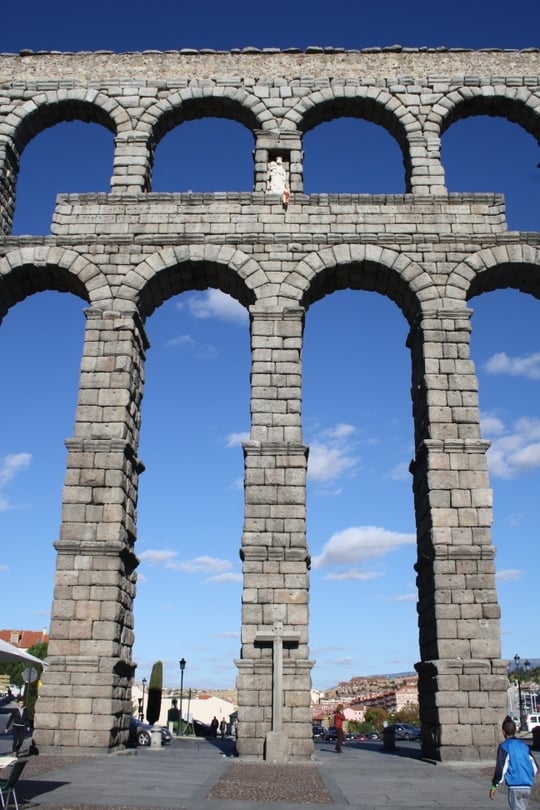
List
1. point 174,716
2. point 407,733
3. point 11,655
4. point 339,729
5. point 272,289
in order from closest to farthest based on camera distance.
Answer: point 11,655 < point 272,289 < point 339,729 < point 174,716 < point 407,733

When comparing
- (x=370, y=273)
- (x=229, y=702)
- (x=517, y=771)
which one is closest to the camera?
(x=517, y=771)

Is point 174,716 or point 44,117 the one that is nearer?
point 44,117

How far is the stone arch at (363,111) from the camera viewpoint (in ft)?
61.5

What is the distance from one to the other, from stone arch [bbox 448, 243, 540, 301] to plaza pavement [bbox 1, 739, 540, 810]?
10079 millimetres

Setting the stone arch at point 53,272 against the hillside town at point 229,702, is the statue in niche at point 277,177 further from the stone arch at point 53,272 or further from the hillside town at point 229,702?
the hillside town at point 229,702

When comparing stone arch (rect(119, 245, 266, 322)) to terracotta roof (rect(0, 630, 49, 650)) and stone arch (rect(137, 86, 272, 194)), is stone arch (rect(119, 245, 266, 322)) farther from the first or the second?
terracotta roof (rect(0, 630, 49, 650))

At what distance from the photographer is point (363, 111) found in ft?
63.8

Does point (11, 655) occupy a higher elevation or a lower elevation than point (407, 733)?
higher

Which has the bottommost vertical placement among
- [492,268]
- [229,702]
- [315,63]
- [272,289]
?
[229,702]

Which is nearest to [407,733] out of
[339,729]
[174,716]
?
[174,716]

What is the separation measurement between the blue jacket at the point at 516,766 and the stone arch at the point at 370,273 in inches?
450

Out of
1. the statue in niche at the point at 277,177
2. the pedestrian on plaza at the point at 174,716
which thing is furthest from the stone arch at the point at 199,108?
the pedestrian on plaza at the point at 174,716

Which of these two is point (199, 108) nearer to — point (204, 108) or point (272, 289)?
point (204, 108)

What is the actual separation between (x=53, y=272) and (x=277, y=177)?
19.8ft
